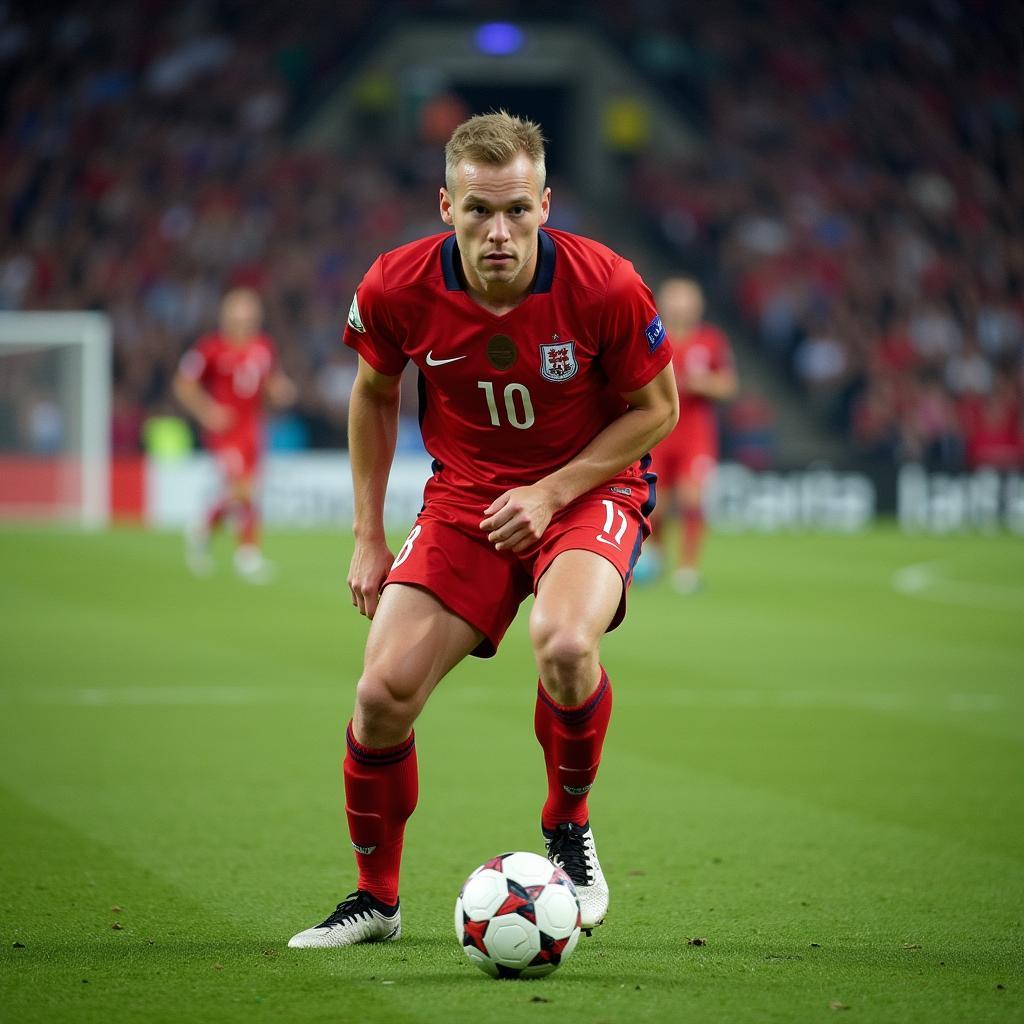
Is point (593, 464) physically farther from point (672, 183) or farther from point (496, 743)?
point (672, 183)

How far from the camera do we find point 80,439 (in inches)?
856

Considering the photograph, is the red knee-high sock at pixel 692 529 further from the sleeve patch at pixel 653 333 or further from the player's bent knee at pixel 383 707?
the player's bent knee at pixel 383 707

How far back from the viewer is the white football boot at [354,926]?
4336 mm

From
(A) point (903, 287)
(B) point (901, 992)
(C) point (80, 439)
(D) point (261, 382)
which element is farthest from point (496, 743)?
(A) point (903, 287)

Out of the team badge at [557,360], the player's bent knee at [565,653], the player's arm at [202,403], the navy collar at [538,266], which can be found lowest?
the player's bent knee at [565,653]

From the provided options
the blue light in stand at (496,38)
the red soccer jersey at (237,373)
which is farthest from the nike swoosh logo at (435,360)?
the blue light in stand at (496,38)

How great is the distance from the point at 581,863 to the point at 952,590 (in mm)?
11221

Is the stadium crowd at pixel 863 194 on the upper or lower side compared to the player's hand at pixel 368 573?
upper

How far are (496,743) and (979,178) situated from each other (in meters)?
23.4

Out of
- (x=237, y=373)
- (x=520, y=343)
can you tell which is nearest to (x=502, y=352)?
(x=520, y=343)

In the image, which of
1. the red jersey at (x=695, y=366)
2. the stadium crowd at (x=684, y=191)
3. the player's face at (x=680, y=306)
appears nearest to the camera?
the player's face at (x=680, y=306)

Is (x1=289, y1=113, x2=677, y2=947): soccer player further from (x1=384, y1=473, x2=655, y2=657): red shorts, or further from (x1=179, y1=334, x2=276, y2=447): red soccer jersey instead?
(x1=179, y1=334, x2=276, y2=447): red soccer jersey

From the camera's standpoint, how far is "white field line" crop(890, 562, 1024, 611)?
14.3 meters

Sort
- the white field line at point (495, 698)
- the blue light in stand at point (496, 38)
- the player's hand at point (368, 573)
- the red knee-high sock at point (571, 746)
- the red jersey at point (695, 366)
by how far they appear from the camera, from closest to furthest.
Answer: the red knee-high sock at point (571, 746) < the player's hand at point (368, 573) < the white field line at point (495, 698) < the red jersey at point (695, 366) < the blue light in stand at point (496, 38)
